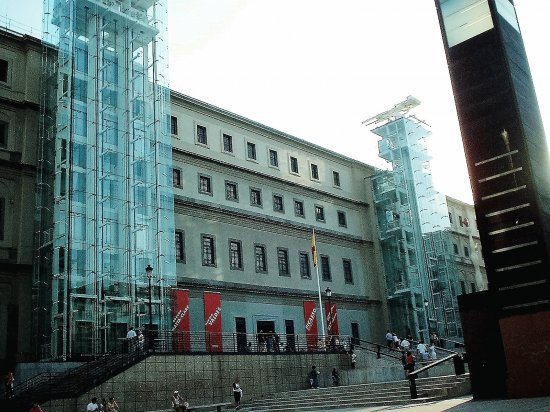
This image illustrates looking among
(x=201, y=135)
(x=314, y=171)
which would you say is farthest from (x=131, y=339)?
(x=314, y=171)

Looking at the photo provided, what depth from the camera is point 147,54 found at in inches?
1411

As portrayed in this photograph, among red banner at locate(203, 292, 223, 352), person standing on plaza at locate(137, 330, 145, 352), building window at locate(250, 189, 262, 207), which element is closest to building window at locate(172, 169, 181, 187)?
building window at locate(250, 189, 262, 207)

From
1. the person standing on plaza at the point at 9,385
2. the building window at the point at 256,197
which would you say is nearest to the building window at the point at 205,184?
the building window at the point at 256,197

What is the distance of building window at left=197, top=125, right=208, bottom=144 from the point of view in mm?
38188

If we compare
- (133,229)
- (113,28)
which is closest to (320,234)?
(133,229)

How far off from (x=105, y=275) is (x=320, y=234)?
18361 mm

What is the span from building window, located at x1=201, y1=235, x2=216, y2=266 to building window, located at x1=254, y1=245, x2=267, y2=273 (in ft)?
11.1

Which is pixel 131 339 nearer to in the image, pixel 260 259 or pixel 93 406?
pixel 93 406

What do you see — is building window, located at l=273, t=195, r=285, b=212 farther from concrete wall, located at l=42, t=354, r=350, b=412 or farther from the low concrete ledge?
the low concrete ledge

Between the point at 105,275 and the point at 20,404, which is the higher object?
the point at 105,275

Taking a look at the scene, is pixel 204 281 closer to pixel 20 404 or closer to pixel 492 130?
pixel 20 404

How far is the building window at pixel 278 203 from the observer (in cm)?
4162

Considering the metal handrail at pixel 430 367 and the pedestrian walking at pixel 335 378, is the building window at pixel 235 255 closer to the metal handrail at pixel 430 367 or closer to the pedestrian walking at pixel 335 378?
the pedestrian walking at pixel 335 378

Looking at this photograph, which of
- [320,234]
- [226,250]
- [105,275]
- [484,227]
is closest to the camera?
[484,227]
